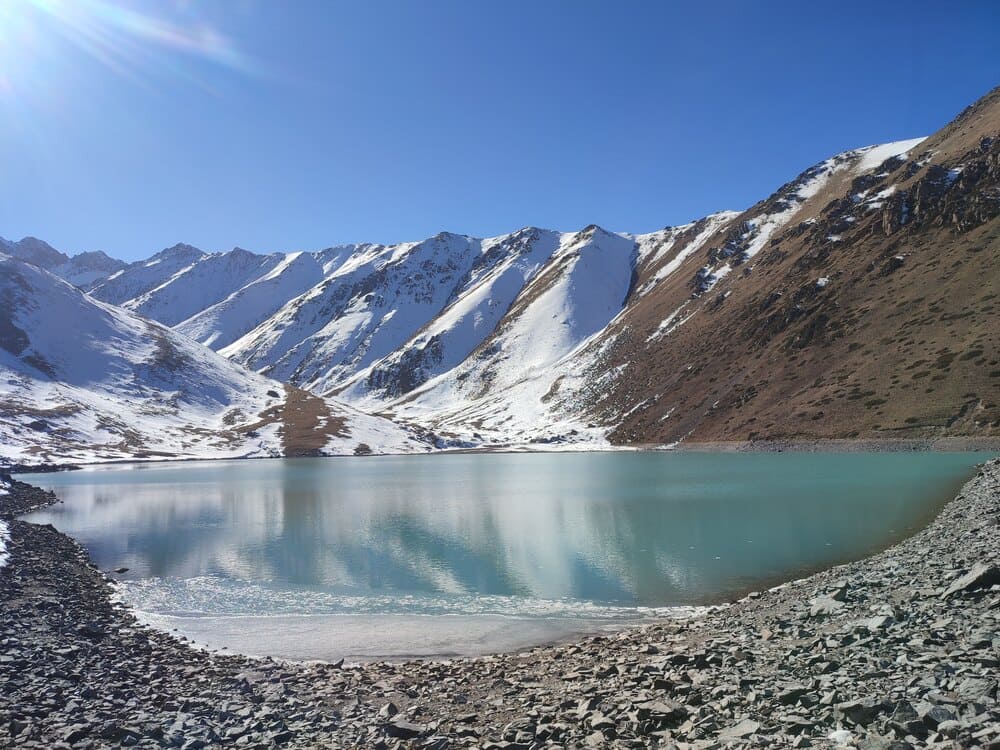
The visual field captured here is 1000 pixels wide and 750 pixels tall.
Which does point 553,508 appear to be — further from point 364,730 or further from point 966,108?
point 966,108

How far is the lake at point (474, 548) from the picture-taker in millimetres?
26438

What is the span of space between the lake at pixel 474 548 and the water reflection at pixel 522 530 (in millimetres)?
202

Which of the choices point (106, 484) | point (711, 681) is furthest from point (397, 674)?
point (106, 484)

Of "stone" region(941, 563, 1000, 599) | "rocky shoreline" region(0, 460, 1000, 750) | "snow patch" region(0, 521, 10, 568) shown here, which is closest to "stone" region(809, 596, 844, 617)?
"rocky shoreline" region(0, 460, 1000, 750)

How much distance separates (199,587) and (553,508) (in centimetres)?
3095

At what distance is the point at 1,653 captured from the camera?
20.1 metres

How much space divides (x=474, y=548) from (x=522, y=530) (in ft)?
20.9

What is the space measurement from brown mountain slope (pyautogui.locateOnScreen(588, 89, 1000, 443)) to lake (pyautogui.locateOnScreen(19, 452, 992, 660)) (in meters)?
27.7

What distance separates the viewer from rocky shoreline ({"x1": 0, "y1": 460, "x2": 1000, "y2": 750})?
434 inches

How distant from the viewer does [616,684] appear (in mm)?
15367

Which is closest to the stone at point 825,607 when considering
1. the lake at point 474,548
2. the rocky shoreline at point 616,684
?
the rocky shoreline at point 616,684

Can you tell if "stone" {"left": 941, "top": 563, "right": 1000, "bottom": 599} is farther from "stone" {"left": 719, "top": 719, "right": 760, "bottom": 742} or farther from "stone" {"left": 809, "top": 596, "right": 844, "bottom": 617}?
"stone" {"left": 719, "top": 719, "right": 760, "bottom": 742}

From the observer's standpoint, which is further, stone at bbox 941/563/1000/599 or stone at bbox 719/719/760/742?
stone at bbox 941/563/1000/599

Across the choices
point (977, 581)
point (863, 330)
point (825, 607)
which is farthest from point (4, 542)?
point (863, 330)
